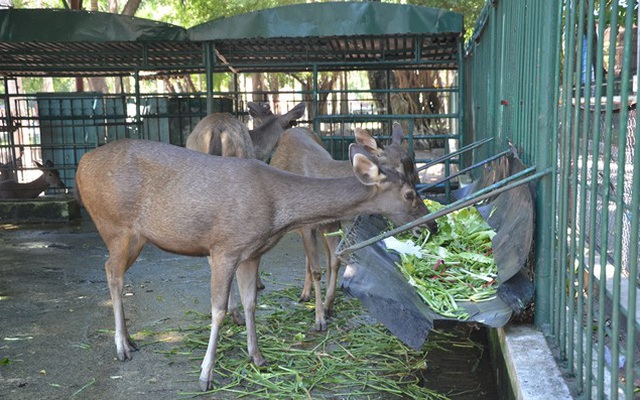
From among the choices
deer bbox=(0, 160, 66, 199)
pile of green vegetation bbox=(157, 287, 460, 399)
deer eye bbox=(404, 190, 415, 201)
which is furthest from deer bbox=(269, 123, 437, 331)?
deer bbox=(0, 160, 66, 199)

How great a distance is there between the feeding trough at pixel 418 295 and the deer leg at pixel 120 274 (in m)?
1.81

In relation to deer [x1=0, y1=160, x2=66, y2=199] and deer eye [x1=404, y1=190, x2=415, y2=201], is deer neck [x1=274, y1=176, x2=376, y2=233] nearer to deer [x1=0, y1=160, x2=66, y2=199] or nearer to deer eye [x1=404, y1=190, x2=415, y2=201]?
deer eye [x1=404, y1=190, x2=415, y2=201]

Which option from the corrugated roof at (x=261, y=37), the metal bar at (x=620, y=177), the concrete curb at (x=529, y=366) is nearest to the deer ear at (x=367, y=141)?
the concrete curb at (x=529, y=366)

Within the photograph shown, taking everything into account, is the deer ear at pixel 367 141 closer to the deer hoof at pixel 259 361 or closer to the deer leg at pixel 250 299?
the deer leg at pixel 250 299

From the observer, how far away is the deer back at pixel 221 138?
25.3ft

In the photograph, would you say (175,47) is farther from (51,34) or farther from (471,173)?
(471,173)

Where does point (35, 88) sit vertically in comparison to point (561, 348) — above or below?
above

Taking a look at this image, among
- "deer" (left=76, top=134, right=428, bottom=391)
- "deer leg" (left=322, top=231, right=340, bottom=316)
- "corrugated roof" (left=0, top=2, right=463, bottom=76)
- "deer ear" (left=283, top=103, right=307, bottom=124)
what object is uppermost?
"corrugated roof" (left=0, top=2, right=463, bottom=76)

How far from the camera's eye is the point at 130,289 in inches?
303

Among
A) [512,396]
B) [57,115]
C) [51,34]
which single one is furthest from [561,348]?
[57,115]

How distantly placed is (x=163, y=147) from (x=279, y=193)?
3.75 ft

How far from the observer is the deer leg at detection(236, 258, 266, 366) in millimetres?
5531

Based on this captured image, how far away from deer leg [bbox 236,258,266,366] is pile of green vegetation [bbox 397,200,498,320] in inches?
46.4

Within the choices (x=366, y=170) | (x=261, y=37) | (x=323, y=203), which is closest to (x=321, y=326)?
(x=323, y=203)
